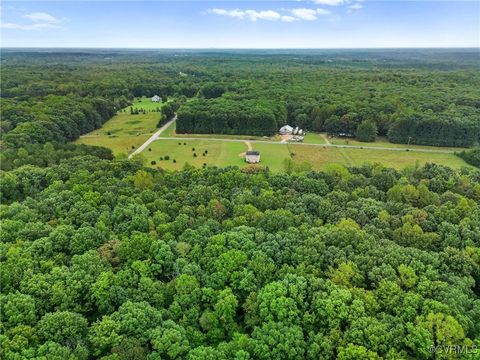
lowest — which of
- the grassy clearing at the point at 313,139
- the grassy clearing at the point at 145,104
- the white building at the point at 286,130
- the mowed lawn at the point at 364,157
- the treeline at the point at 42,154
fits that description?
the mowed lawn at the point at 364,157

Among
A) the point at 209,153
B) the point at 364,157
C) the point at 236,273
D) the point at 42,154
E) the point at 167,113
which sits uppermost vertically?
the point at 167,113

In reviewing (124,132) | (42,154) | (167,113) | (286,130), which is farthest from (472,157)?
(124,132)

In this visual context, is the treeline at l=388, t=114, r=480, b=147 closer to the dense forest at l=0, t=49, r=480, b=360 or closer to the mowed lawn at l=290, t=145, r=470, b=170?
the mowed lawn at l=290, t=145, r=470, b=170

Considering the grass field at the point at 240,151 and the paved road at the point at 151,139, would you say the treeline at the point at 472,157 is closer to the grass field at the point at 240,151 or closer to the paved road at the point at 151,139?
the grass field at the point at 240,151

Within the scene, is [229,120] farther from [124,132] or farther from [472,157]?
[472,157]

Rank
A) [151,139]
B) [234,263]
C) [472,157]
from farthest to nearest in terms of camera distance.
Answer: [151,139]
[472,157]
[234,263]

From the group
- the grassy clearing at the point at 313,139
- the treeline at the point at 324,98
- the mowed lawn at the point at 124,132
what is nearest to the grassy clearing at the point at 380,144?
the treeline at the point at 324,98
